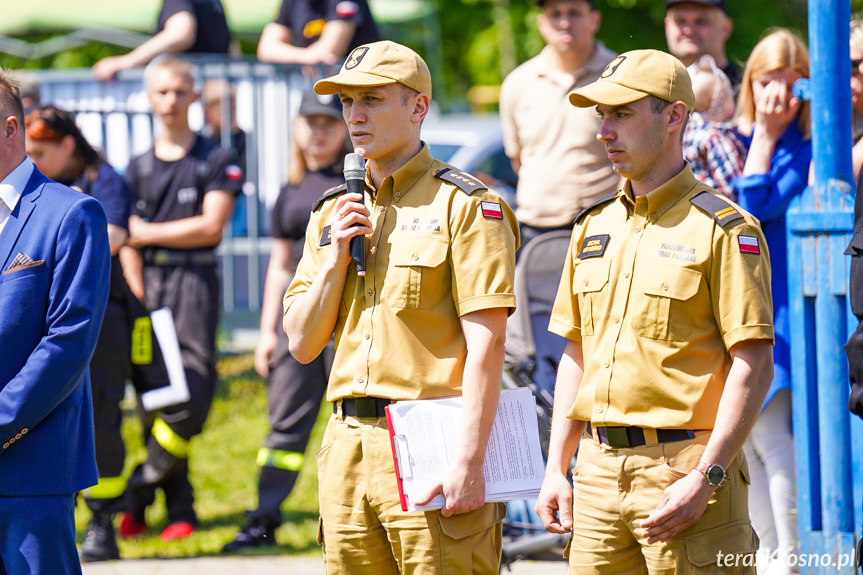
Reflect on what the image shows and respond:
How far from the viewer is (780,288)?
16.4ft

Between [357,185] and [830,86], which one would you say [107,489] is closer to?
[357,185]

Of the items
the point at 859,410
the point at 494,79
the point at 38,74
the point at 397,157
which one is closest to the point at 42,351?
the point at 397,157

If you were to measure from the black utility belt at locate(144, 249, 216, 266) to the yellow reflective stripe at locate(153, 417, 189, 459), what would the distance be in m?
0.96

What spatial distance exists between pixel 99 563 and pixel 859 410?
15.3 ft

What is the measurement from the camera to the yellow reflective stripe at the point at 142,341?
649cm

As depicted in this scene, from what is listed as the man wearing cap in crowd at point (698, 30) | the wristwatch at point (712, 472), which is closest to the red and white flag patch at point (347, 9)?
the man wearing cap in crowd at point (698, 30)

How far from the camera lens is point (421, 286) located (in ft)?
11.3

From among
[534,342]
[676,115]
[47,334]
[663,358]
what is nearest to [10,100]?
[47,334]

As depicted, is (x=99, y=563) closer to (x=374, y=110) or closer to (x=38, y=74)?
(x=374, y=110)

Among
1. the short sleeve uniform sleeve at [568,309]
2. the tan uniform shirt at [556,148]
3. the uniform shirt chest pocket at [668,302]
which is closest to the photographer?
the uniform shirt chest pocket at [668,302]

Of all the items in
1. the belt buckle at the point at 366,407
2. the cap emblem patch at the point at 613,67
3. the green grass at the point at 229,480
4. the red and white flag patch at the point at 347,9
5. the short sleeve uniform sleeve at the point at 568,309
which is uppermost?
the red and white flag patch at the point at 347,9

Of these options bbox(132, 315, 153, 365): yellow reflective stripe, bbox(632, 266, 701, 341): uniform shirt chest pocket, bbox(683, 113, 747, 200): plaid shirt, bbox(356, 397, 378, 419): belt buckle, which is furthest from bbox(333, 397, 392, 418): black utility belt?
bbox(132, 315, 153, 365): yellow reflective stripe

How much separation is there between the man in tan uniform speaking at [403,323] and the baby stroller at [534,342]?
6.68 feet

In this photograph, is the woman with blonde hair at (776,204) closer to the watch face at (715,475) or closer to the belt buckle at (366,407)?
the watch face at (715,475)
